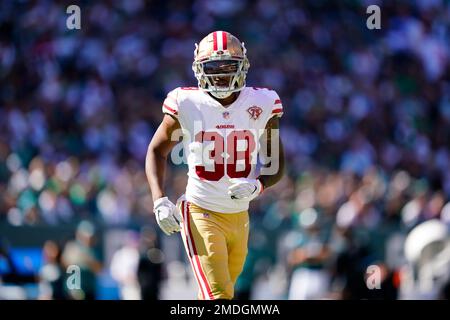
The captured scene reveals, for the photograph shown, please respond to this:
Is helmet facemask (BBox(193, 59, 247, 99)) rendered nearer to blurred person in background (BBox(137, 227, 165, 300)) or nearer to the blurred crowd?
blurred person in background (BBox(137, 227, 165, 300))

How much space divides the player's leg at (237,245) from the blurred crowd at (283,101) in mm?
3828

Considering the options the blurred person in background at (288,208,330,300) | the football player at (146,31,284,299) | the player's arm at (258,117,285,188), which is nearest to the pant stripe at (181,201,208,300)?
the football player at (146,31,284,299)

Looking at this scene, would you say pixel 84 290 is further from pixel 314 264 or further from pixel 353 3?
pixel 353 3

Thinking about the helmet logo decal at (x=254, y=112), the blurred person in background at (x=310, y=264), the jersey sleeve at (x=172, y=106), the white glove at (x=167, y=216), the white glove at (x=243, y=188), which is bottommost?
the blurred person in background at (x=310, y=264)

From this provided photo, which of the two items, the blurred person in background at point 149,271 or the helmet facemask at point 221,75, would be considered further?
the blurred person in background at point 149,271

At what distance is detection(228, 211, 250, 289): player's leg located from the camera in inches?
232

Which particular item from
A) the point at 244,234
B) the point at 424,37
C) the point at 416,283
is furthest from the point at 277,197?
the point at 244,234

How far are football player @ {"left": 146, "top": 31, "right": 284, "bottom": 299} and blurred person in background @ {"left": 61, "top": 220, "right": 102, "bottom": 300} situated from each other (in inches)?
128

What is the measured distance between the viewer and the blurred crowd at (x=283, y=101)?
10.8 meters

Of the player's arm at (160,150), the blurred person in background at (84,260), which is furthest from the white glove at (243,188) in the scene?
the blurred person in background at (84,260)

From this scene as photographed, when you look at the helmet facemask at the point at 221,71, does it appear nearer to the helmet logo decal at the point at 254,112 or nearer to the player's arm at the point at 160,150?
the helmet logo decal at the point at 254,112

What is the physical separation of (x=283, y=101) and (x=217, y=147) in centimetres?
722
